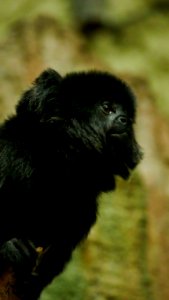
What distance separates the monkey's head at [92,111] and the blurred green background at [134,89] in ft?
4.64

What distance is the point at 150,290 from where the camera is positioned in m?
6.12

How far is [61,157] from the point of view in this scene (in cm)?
462

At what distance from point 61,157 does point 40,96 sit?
445 mm

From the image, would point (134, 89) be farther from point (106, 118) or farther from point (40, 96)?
point (40, 96)

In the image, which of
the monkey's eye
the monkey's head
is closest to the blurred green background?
the monkey's head

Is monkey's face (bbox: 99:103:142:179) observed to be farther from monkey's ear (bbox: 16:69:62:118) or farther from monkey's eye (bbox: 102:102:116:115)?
monkey's ear (bbox: 16:69:62:118)

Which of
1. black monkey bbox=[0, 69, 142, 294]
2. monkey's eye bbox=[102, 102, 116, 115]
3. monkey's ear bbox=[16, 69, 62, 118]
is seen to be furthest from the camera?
monkey's eye bbox=[102, 102, 116, 115]

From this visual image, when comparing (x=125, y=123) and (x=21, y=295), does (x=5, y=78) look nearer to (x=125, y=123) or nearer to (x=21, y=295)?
(x=125, y=123)

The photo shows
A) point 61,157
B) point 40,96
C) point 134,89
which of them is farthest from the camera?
point 134,89

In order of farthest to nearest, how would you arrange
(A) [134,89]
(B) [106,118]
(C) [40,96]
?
(A) [134,89] → (B) [106,118] → (C) [40,96]

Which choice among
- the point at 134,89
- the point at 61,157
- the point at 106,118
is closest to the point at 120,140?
the point at 106,118

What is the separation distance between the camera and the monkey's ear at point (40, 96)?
4.72m

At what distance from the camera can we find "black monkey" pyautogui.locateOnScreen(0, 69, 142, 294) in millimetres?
4523

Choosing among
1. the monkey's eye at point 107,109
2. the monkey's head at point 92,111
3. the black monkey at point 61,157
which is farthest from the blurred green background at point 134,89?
the monkey's eye at point 107,109
